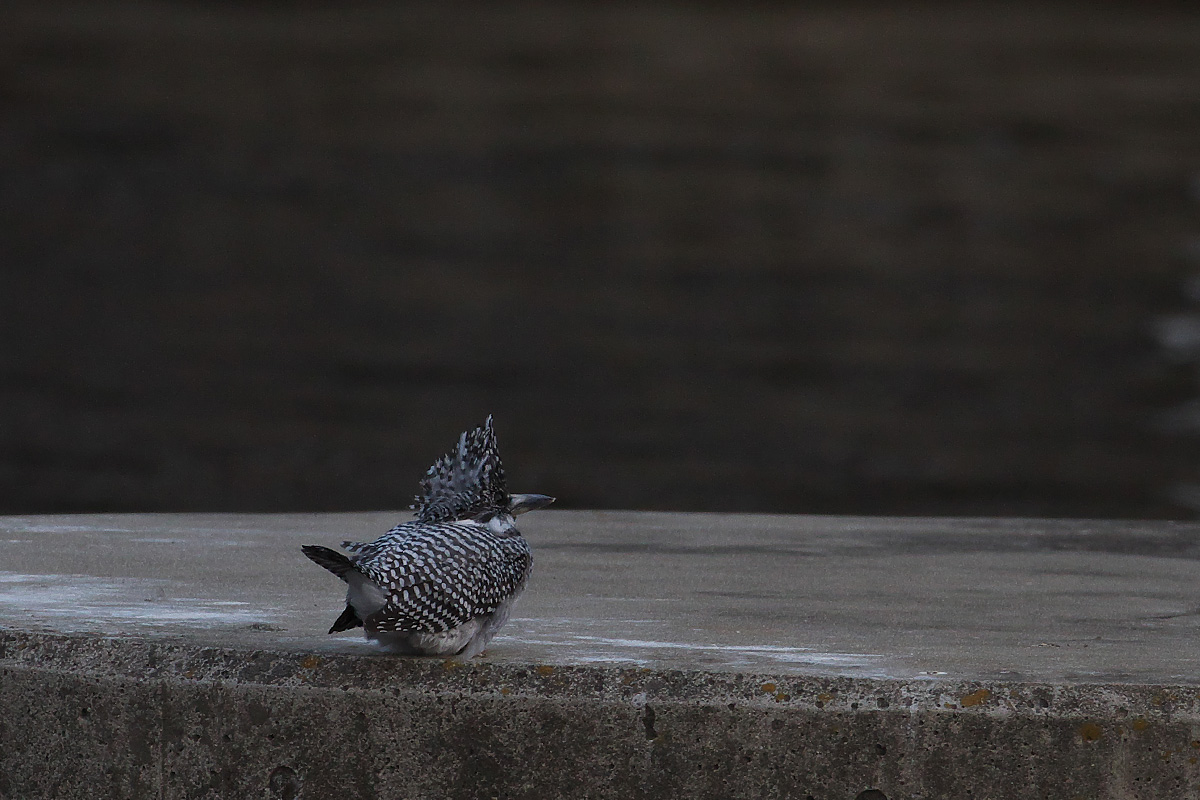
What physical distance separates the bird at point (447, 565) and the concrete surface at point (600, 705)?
2.3 inches

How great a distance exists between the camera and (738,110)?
560 centimetres

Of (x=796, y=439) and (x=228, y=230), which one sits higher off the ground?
(x=228, y=230)

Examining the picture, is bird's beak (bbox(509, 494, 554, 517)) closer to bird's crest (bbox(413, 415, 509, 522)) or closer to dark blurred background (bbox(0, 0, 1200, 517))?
bird's crest (bbox(413, 415, 509, 522))

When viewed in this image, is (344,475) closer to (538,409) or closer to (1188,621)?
(538,409)

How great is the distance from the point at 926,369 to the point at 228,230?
2757 millimetres

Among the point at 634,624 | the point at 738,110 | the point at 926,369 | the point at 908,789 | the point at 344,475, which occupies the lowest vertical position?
the point at 908,789

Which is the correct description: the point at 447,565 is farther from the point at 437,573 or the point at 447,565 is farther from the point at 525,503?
the point at 525,503

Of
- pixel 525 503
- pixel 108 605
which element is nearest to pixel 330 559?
pixel 525 503

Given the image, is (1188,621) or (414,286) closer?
(1188,621)

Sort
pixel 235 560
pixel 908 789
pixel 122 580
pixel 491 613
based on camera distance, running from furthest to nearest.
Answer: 1. pixel 235 560
2. pixel 122 580
3. pixel 491 613
4. pixel 908 789

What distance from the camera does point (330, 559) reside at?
160 centimetres

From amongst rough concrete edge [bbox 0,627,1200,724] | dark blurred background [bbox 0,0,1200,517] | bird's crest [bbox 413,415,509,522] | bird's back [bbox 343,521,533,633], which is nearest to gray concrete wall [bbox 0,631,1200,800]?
rough concrete edge [bbox 0,627,1200,724]

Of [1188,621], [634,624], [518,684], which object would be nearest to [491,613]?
[518,684]

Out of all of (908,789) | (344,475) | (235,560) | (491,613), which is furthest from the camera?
(344,475)
